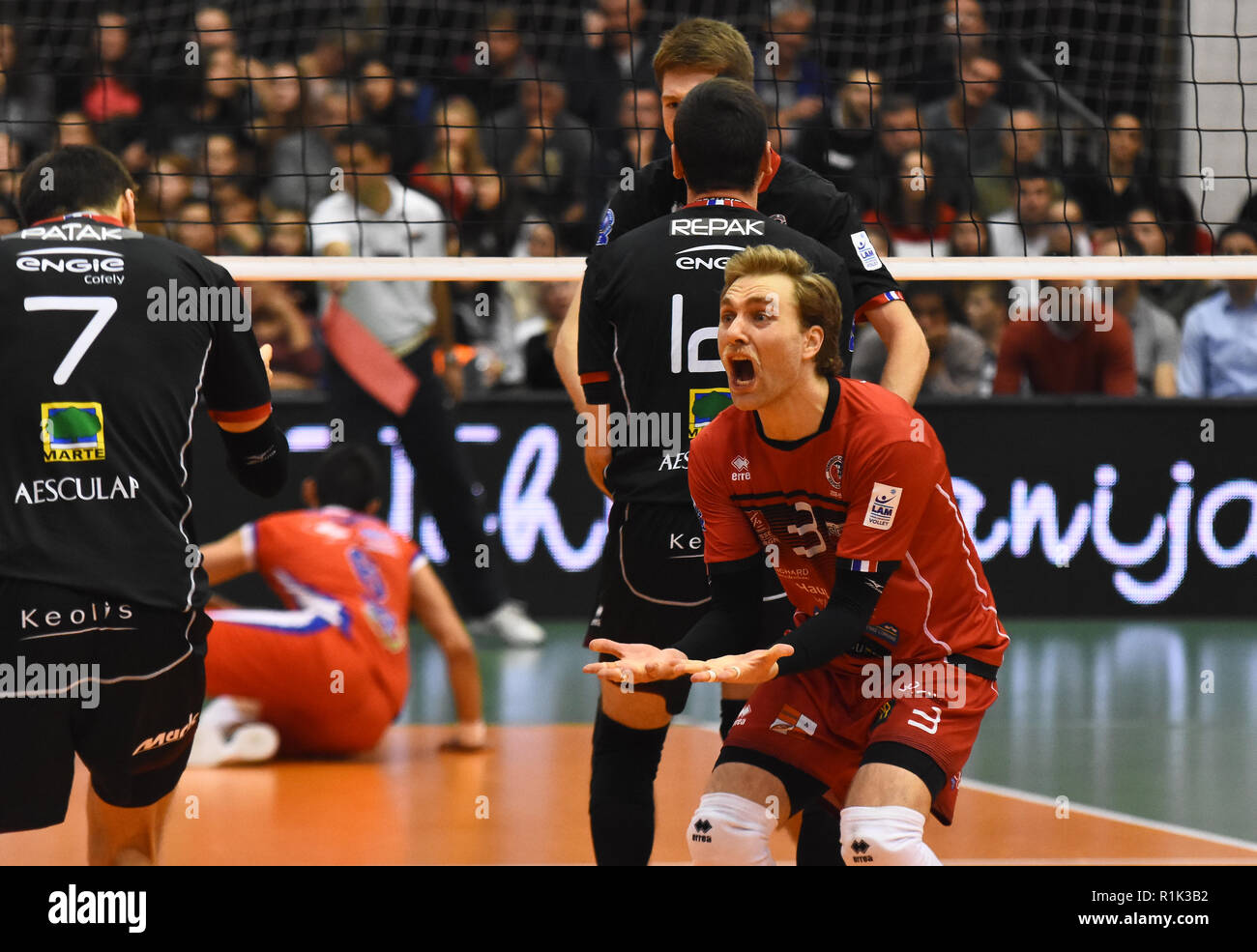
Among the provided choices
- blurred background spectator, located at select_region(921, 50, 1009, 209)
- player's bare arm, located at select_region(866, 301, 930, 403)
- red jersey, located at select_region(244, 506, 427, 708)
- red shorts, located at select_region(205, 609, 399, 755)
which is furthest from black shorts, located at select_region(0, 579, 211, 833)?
blurred background spectator, located at select_region(921, 50, 1009, 209)

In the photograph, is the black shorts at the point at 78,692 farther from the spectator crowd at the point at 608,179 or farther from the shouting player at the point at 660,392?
the spectator crowd at the point at 608,179

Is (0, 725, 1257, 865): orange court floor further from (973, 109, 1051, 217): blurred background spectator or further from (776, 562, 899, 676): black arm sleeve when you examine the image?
(973, 109, 1051, 217): blurred background spectator

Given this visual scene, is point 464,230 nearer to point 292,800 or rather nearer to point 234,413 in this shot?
point 292,800

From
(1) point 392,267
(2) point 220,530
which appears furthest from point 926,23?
(1) point 392,267

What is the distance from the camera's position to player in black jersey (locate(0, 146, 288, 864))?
11.3 ft

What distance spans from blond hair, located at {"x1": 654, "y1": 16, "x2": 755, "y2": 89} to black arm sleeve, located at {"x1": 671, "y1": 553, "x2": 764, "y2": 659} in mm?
1250

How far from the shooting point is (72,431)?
3447mm

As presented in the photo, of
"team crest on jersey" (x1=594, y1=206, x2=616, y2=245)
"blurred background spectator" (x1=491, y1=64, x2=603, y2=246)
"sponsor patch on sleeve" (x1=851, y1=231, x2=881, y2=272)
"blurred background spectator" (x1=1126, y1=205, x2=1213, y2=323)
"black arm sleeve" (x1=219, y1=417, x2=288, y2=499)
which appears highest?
"blurred background spectator" (x1=491, y1=64, x2=603, y2=246)

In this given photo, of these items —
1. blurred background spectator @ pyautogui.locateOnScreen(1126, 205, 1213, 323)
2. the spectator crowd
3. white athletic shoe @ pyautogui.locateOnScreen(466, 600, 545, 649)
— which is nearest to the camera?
white athletic shoe @ pyautogui.locateOnScreen(466, 600, 545, 649)

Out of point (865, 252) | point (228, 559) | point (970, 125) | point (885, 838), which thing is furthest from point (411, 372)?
point (885, 838)
